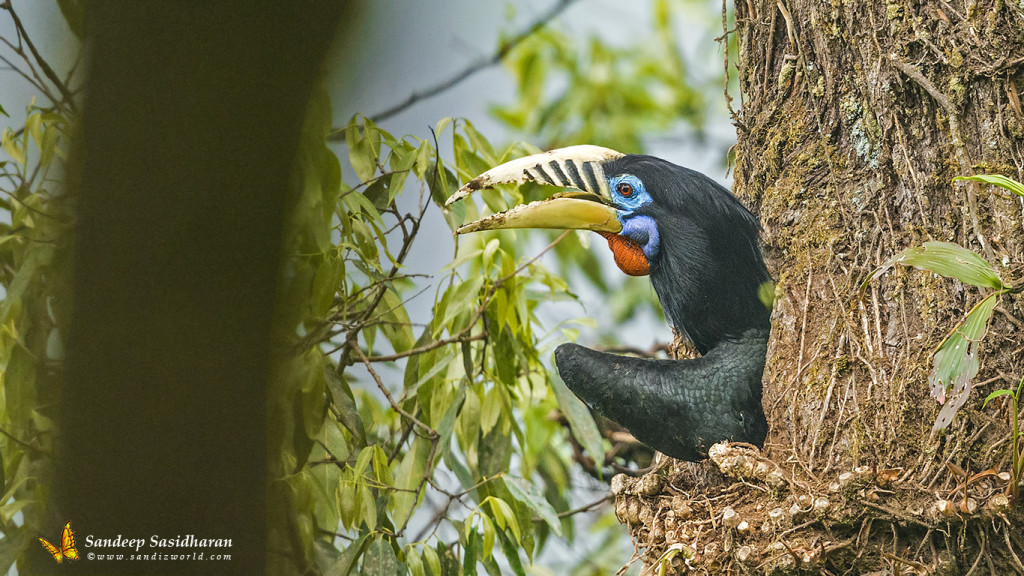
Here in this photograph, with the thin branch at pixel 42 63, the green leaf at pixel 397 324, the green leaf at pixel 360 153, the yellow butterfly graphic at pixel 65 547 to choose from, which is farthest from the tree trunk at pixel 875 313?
the thin branch at pixel 42 63

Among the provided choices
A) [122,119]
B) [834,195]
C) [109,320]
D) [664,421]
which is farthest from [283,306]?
[834,195]

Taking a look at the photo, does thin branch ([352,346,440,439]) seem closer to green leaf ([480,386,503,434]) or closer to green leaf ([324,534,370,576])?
green leaf ([480,386,503,434])

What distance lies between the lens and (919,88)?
1103mm

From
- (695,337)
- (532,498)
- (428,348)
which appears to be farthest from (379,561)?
(695,337)

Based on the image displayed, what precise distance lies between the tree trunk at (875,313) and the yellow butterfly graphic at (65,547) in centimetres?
78

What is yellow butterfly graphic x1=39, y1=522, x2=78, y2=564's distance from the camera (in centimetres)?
110

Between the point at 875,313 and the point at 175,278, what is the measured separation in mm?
911

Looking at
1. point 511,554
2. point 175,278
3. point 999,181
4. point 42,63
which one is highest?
point 42,63

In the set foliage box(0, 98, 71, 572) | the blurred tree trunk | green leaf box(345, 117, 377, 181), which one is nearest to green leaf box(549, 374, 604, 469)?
green leaf box(345, 117, 377, 181)

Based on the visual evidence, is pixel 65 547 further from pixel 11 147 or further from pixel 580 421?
pixel 580 421

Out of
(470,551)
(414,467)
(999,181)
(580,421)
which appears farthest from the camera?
(580,421)

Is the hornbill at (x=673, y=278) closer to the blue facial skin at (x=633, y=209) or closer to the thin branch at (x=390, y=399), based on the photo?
the blue facial skin at (x=633, y=209)

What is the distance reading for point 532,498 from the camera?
55.8 inches

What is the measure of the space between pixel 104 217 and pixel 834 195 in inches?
39.1
